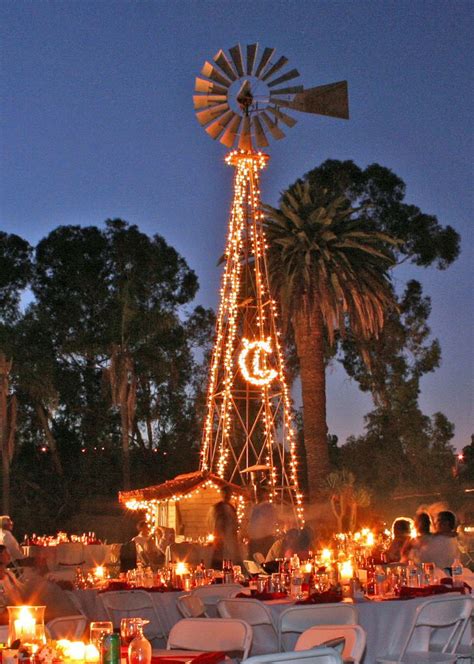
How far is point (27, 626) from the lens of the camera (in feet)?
15.3

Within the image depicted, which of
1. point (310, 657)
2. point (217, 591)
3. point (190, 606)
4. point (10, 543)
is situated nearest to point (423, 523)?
point (217, 591)

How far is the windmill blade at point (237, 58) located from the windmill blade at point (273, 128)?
113 cm

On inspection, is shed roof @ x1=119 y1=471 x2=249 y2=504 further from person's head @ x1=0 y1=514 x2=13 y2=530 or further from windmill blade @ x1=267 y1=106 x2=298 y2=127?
windmill blade @ x1=267 y1=106 x2=298 y2=127

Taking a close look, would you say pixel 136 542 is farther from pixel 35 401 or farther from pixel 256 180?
pixel 35 401

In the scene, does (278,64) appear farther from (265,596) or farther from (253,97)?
(265,596)

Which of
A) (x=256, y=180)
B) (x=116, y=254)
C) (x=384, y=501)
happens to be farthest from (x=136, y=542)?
(x=116, y=254)

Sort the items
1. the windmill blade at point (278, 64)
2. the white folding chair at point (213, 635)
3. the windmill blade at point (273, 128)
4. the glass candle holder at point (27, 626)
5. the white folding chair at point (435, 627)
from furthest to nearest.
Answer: the windmill blade at point (273, 128)
the windmill blade at point (278, 64)
the white folding chair at point (435, 627)
the white folding chair at point (213, 635)
the glass candle holder at point (27, 626)

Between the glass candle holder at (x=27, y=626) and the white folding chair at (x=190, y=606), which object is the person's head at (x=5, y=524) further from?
the glass candle holder at (x=27, y=626)

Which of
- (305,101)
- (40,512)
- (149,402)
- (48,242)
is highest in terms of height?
(48,242)

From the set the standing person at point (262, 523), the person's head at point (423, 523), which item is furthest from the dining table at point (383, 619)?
the standing person at point (262, 523)

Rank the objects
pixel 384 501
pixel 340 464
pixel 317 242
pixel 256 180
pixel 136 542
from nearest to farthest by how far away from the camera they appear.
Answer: pixel 136 542 → pixel 256 180 → pixel 317 242 → pixel 384 501 → pixel 340 464

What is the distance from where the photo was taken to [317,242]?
1117 inches

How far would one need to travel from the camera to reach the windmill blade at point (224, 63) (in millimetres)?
23203

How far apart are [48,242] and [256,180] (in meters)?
17.2
